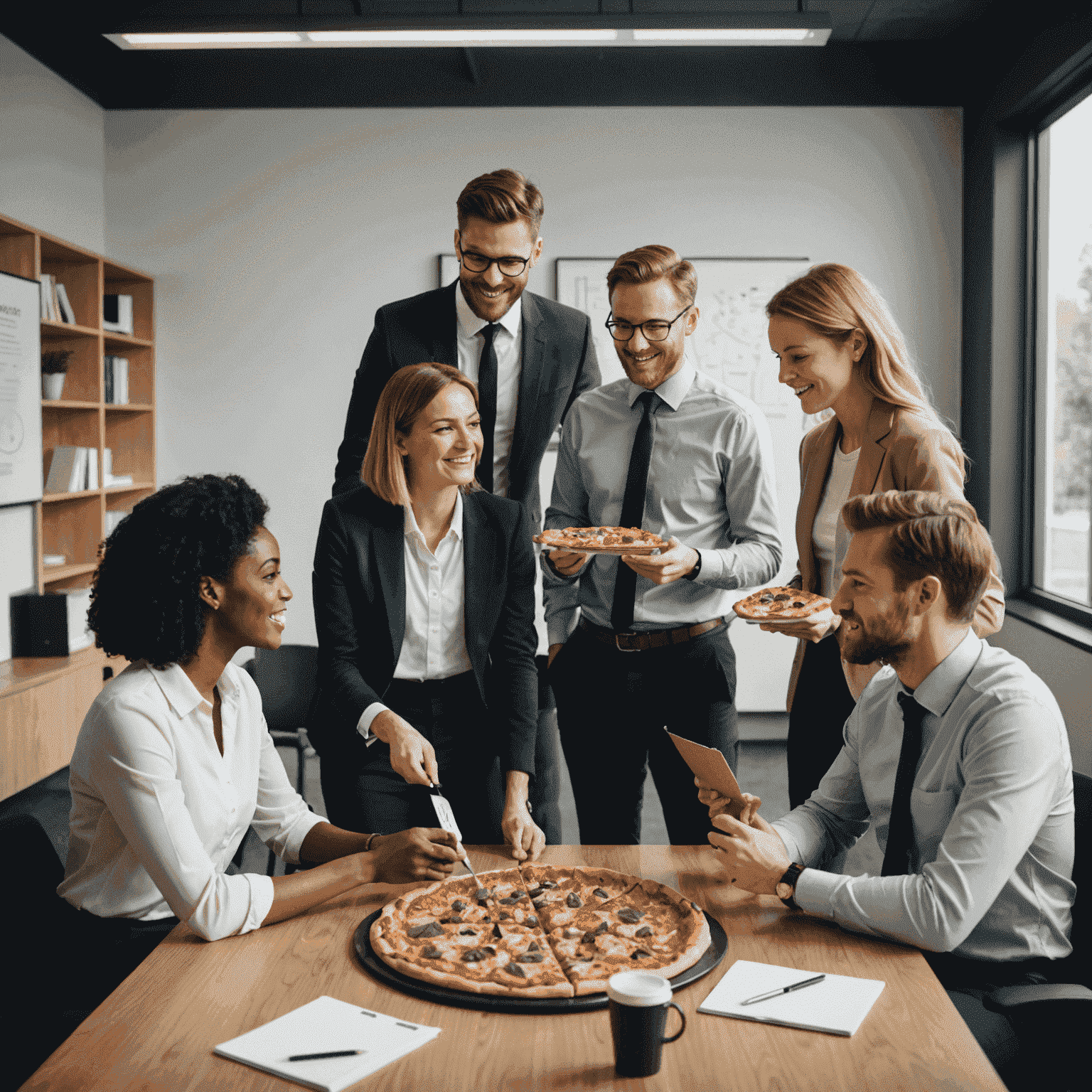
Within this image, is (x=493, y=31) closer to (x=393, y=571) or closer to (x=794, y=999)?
(x=393, y=571)

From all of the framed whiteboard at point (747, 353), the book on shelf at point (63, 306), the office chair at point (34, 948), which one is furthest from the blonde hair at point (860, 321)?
the book on shelf at point (63, 306)

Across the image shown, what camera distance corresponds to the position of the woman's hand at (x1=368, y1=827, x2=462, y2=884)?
1664 millimetres

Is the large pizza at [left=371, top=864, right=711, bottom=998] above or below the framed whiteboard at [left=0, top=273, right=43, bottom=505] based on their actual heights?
below

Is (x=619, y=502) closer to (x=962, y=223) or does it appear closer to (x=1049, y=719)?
(x=1049, y=719)

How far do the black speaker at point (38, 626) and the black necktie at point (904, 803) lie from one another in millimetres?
3875

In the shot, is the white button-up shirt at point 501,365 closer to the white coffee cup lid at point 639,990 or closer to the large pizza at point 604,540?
the large pizza at point 604,540

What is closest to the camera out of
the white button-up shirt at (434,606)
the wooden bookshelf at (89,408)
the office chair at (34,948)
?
the office chair at (34,948)

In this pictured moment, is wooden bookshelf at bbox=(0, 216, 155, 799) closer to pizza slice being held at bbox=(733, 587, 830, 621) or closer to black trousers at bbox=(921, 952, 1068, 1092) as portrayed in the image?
pizza slice being held at bbox=(733, 587, 830, 621)

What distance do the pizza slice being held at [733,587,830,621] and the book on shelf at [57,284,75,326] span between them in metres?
3.82

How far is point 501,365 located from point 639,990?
6.15ft

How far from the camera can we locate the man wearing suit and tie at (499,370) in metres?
2.65

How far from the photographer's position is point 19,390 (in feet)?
14.6

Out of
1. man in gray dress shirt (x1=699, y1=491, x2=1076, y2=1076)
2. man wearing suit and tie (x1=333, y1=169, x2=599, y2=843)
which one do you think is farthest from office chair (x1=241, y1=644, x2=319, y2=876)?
man in gray dress shirt (x1=699, y1=491, x2=1076, y2=1076)

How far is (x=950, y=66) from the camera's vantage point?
208 inches
